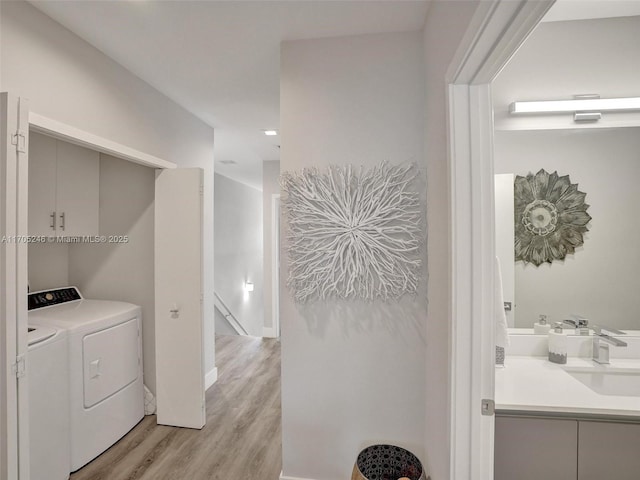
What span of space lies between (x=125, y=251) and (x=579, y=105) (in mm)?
3286

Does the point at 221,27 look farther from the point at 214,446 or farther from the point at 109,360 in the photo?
the point at 214,446

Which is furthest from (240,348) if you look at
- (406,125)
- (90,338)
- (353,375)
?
(406,125)

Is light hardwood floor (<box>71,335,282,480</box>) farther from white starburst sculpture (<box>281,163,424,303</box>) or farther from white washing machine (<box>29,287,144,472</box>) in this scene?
white starburst sculpture (<box>281,163,424,303</box>)

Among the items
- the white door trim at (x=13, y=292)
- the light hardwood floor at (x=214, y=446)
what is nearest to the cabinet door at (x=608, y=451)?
the light hardwood floor at (x=214, y=446)

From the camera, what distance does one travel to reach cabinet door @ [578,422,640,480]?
1.39 metres

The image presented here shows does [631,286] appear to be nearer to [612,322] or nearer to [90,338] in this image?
[612,322]

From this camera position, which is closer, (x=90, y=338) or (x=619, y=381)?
(x=619, y=381)

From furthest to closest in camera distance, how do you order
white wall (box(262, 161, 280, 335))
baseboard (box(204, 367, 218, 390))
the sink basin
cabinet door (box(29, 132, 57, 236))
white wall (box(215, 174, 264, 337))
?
1. white wall (box(215, 174, 264, 337))
2. white wall (box(262, 161, 280, 335))
3. baseboard (box(204, 367, 218, 390))
4. cabinet door (box(29, 132, 57, 236))
5. the sink basin

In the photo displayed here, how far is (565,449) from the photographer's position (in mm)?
1438

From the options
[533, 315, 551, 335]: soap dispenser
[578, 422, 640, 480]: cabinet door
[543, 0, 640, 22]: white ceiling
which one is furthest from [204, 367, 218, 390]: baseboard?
[543, 0, 640, 22]: white ceiling

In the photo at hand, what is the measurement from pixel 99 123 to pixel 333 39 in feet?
4.70

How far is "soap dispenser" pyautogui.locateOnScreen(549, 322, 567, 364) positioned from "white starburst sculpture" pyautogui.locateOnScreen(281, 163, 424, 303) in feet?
2.45

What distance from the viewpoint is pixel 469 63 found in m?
1.16

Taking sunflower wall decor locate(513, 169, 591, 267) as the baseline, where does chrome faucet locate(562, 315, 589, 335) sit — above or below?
below
